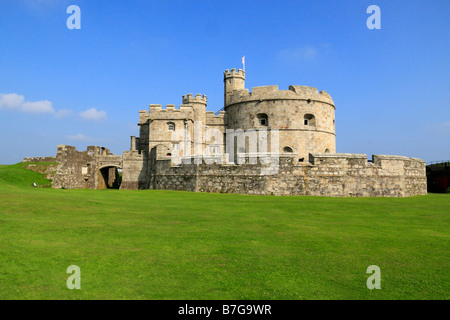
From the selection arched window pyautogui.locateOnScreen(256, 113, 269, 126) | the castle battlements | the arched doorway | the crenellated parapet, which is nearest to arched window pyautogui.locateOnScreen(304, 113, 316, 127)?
the crenellated parapet

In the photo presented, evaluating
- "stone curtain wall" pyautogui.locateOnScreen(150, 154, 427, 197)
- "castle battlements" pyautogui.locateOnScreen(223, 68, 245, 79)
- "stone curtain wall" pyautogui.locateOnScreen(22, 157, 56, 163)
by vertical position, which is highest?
"castle battlements" pyautogui.locateOnScreen(223, 68, 245, 79)

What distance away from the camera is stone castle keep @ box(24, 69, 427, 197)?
1888 centimetres

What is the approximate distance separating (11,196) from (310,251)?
10479 millimetres

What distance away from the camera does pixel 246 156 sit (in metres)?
19.7

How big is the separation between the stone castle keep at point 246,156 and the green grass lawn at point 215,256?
33.0ft

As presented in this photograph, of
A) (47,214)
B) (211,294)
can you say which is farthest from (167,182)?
(211,294)

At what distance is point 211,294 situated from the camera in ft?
12.0

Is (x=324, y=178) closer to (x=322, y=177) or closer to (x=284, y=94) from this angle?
(x=322, y=177)

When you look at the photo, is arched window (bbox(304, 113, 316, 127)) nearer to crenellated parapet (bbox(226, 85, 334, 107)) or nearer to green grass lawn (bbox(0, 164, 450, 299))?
crenellated parapet (bbox(226, 85, 334, 107))

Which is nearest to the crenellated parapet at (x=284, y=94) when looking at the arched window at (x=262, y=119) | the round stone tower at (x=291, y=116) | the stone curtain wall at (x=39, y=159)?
the round stone tower at (x=291, y=116)

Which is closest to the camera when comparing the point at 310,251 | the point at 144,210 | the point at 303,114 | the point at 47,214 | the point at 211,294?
the point at 211,294

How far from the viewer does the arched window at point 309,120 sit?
3060 centimetres

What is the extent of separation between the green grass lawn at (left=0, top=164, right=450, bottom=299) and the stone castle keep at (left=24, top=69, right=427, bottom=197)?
10049 mm
